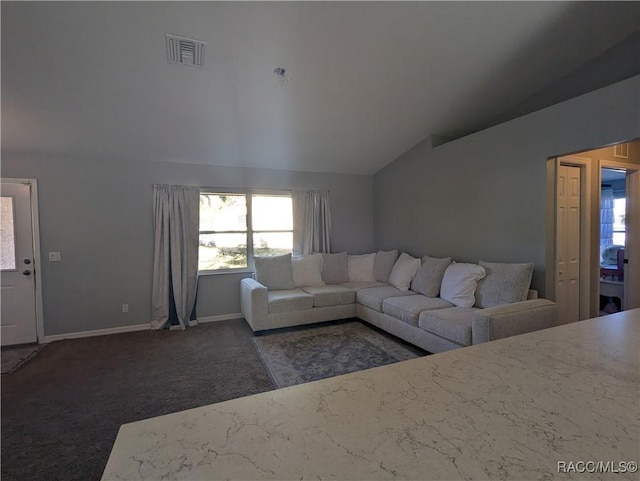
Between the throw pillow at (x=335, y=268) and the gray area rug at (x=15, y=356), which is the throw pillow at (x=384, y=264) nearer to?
the throw pillow at (x=335, y=268)

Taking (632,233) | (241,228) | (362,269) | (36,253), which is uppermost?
(241,228)

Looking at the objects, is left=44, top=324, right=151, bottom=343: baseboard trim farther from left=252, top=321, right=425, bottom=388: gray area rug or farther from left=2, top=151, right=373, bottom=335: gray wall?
left=252, top=321, right=425, bottom=388: gray area rug

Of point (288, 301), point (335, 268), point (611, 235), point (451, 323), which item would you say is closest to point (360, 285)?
point (335, 268)

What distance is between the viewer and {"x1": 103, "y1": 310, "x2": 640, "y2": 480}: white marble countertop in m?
0.55

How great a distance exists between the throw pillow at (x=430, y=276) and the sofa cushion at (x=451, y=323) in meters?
0.57

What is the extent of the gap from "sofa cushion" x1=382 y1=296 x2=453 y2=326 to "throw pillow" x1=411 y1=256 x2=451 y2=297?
5.3 inches

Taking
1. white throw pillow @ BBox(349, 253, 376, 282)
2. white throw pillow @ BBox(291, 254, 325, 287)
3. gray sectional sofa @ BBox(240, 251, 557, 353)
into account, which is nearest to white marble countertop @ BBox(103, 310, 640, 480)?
gray sectional sofa @ BBox(240, 251, 557, 353)

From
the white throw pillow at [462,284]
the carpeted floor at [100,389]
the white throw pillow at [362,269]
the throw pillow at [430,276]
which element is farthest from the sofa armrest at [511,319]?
the white throw pillow at [362,269]

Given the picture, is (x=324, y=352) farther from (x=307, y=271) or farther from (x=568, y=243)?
(x=568, y=243)

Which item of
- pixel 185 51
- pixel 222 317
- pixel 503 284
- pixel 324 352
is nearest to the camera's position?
pixel 185 51

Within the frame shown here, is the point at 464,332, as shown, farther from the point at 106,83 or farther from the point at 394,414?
the point at 106,83

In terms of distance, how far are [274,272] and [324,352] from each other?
4.96 ft

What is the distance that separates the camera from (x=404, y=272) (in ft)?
13.9

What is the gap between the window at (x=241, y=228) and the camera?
450cm
